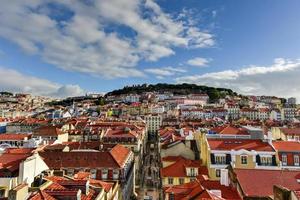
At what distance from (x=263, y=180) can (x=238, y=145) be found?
48.2 feet

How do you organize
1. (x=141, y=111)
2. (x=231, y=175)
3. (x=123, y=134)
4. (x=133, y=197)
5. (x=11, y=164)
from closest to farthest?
(x=231, y=175) < (x=11, y=164) < (x=133, y=197) < (x=123, y=134) < (x=141, y=111)

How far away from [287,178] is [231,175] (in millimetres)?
4488

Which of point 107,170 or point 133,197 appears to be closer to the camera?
point 107,170

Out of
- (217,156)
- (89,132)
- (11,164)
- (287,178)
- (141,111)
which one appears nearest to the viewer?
(287,178)

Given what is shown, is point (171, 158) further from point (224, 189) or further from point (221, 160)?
point (224, 189)

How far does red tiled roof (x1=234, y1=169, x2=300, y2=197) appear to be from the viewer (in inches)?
974

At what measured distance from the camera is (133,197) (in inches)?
1930

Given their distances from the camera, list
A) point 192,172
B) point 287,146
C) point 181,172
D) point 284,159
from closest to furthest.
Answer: point 284,159
point 287,146
point 192,172
point 181,172

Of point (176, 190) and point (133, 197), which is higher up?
point (176, 190)

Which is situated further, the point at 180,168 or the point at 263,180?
the point at 180,168

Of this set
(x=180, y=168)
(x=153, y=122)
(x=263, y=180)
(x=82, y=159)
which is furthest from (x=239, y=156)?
(x=153, y=122)

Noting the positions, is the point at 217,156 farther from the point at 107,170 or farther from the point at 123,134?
the point at 123,134

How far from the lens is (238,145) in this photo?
40781 mm

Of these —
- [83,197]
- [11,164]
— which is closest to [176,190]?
[83,197]
